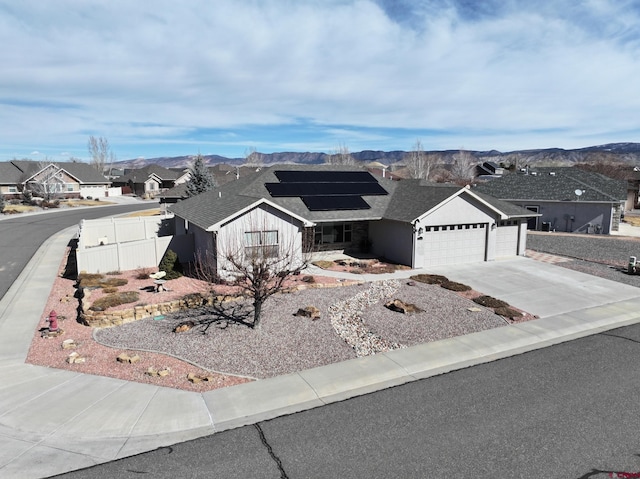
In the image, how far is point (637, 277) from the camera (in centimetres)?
2164

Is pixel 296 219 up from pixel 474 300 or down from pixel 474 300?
up

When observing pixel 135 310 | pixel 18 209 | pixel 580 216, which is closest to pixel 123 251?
pixel 135 310

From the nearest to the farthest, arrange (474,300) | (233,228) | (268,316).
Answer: (268,316) < (474,300) < (233,228)

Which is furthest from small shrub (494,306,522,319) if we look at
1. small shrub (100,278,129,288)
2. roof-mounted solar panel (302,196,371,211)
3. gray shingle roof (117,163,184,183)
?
gray shingle roof (117,163,184,183)

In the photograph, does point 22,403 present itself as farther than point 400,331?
No

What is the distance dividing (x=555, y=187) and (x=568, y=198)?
8.19 ft

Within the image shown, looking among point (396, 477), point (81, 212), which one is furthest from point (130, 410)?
point (81, 212)

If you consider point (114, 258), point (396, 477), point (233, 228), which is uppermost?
point (233, 228)

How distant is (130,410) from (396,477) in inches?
235

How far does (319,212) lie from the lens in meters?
24.5

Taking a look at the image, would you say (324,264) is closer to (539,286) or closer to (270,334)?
(270,334)

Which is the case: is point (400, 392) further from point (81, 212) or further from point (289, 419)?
point (81, 212)

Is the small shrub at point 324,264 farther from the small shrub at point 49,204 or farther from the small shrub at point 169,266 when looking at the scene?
the small shrub at point 49,204

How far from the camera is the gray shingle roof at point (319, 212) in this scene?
2216 cm
